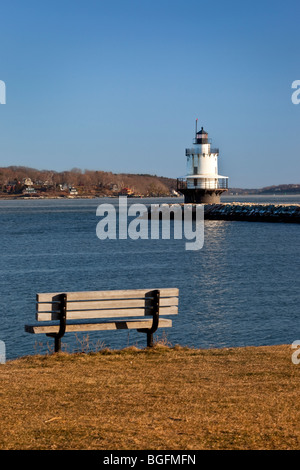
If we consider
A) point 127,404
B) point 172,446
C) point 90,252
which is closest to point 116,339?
point 127,404

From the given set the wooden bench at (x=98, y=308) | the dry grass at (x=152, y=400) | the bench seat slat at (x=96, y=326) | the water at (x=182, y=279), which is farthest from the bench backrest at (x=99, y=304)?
the water at (x=182, y=279)

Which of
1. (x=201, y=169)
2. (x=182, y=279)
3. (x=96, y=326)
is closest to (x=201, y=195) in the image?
(x=201, y=169)

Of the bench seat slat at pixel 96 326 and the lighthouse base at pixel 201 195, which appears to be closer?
the bench seat slat at pixel 96 326

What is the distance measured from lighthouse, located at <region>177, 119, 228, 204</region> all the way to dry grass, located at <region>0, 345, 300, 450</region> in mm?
70146

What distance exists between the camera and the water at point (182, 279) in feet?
59.3

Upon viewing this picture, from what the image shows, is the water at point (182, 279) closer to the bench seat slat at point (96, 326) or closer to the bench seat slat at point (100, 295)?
the bench seat slat at point (96, 326)

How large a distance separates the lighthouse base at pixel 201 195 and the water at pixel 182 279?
59.9ft

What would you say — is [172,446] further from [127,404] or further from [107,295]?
[107,295]

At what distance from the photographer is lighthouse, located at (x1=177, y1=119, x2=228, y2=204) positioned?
80.1 m

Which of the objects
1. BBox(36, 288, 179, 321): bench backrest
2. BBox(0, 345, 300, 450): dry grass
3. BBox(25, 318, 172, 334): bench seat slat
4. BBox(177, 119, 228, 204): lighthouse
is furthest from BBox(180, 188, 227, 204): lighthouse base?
BBox(0, 345, 300, 450): dry grass

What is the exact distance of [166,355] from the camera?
1031cm

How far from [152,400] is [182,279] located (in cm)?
2454

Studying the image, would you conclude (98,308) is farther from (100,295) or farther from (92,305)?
(100,295)

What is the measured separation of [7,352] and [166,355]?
6.63 m
